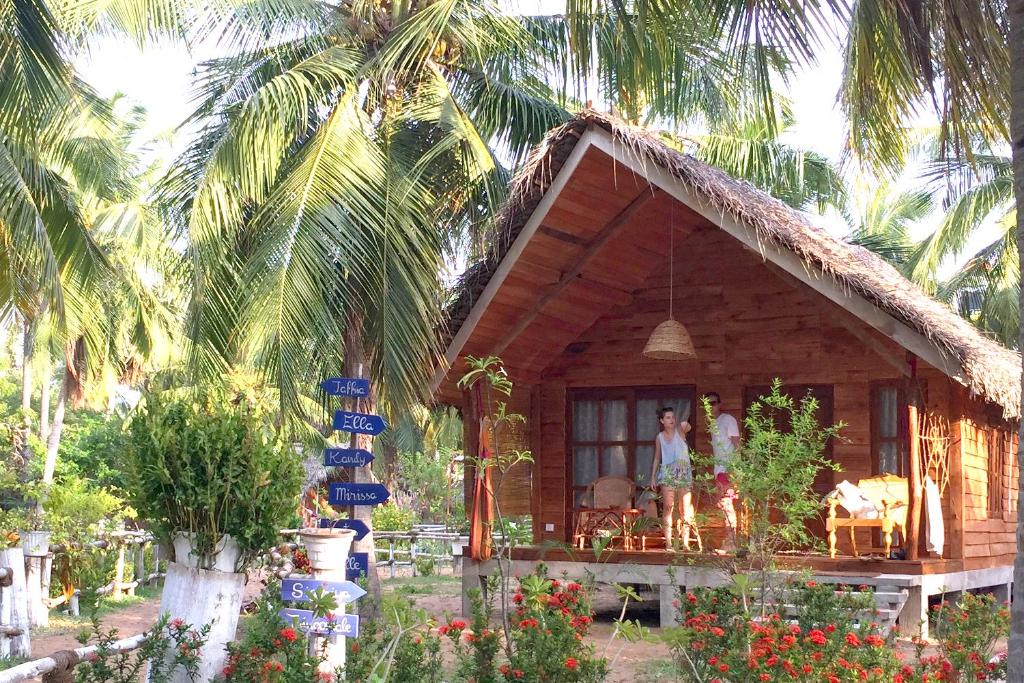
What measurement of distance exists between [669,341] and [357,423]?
13.9ft

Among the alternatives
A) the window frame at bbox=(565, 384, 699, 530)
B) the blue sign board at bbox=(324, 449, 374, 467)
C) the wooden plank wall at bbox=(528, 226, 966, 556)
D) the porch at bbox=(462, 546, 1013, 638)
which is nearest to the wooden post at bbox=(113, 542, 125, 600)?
the porch at bbox=(462, 546, 1013, 638)

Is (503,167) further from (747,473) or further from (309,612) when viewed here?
(309,612)

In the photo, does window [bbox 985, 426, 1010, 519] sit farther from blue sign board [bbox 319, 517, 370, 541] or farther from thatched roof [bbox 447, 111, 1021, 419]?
blue sign board [bbox 319, 517, 370, 541]

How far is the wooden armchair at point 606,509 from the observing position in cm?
1181

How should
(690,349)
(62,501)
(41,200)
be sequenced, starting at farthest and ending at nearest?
(62,501) < (690,349) < (41,200)

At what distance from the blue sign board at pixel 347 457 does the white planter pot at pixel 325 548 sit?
2.38 m

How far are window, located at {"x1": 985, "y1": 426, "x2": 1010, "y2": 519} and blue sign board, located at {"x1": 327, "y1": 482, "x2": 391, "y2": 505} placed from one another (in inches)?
292

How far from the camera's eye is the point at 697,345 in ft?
41.5

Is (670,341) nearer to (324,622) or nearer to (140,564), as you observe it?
(324,622)

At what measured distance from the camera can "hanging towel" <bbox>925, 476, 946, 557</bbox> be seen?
1051 centimetres

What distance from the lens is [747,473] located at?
23.6ft

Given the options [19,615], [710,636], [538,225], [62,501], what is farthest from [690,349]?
[62,501]

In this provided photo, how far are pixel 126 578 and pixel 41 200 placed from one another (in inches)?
278

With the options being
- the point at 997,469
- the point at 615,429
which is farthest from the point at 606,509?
the point at 997,469
